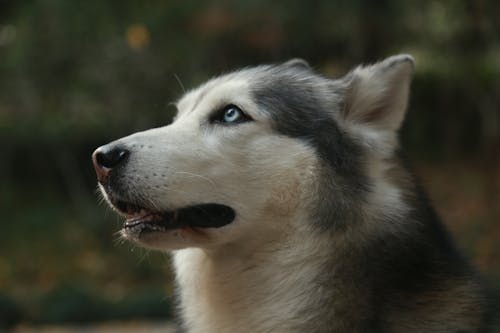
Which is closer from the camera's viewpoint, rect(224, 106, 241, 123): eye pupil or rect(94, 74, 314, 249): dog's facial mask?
rect(94, 74, 314, 249): dog's facial mask

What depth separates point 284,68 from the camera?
4191 mm

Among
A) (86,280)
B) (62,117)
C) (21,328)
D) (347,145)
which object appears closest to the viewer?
(347,145)

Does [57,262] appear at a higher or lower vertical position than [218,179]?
higher

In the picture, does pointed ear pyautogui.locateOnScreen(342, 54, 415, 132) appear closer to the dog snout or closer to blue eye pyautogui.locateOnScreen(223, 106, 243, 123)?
blue eye pyautogui.locateOnScreen(223, 106, 243, 123)

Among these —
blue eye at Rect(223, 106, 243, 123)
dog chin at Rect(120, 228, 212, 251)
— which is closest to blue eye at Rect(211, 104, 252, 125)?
blue eye at Rect(223, 106, 243, 123)

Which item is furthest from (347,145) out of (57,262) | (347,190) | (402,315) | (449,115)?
(449,115)

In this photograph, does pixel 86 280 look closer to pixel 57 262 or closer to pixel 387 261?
pixel 57 262

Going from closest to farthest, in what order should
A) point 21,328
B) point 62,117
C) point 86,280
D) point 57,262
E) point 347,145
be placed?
point 347,145 < point 21,328 < point 86,280 < point 57,262 < point 62,117

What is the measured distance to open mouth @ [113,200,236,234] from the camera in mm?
3658

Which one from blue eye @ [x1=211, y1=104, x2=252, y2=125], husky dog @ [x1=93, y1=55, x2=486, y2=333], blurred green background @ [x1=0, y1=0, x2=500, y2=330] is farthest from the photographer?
blurred green background @ [x1=0, y1=0, x2=500, y2=330]

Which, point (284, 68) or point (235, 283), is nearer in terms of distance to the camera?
point (235, 283)

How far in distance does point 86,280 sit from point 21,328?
3.71m

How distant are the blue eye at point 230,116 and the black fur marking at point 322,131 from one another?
0.10 meters

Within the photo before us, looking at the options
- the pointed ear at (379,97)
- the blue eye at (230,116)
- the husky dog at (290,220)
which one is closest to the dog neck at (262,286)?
the husky dog at (290,220)
